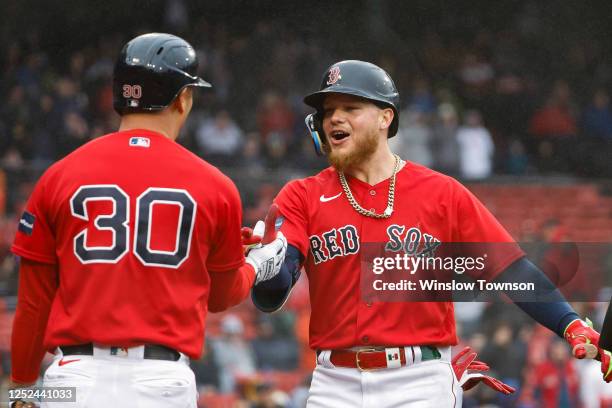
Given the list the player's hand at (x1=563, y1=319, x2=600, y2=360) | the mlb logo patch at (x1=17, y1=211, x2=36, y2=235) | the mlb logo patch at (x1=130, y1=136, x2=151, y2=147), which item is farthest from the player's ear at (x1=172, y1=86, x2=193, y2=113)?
the player's hand at (x1=563, y1=319, x2=600, y2=360)

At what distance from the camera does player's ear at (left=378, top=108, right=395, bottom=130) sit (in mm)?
5191

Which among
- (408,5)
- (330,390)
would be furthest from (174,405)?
(408,5)

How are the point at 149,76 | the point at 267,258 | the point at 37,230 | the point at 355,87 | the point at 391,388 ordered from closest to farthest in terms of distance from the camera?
the point at 37,230, the point at 149,76, the point at 267,258, the point at 391,388, the point at 355,87

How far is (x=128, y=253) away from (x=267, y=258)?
90cm

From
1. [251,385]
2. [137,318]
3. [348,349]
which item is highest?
[137,318]

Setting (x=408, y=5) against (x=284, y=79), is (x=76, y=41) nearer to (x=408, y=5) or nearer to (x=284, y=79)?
(x=284, y=79)

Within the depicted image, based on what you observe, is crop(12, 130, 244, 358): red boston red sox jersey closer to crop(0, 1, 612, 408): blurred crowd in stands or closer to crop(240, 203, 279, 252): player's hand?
crop(240, 203, 279, 252): player's hand

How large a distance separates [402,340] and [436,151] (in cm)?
1143

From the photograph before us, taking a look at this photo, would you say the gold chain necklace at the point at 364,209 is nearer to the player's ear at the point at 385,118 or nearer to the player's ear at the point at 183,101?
the player's ear at the point at 385,118

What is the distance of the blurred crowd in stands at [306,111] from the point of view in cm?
1125

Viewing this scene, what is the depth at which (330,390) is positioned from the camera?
16.1ft

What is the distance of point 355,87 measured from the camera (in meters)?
5.09

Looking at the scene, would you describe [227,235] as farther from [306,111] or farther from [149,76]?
[306,111]

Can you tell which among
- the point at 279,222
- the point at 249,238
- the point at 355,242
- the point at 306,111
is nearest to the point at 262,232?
the point at 249,238
